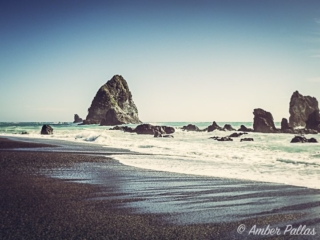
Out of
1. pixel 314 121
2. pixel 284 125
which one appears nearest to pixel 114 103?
pixel 284 125

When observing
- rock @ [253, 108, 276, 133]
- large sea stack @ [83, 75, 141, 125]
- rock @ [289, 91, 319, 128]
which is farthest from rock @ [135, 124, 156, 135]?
large sea stack @ [83, 75, 141, 125]

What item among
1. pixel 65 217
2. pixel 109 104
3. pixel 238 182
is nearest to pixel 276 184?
pixel 238 182

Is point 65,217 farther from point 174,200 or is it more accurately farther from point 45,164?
point 45,164

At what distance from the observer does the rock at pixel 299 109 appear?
9331cm

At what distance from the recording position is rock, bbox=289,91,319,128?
93.3 metres

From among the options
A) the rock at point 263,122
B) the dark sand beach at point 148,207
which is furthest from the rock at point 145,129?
the dark sand beach at point 148,207

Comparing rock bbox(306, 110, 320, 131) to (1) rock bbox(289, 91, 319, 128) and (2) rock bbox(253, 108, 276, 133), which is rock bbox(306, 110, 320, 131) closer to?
(2) rock bbox(253, 108, 276, 133)

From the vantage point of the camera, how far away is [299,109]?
9500 centimetres

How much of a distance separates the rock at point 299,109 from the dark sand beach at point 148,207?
93170 mm

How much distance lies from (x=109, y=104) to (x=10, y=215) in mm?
157190

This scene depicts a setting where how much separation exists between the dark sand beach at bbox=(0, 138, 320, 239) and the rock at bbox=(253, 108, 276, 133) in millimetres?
65440

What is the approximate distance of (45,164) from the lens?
46.7 ft

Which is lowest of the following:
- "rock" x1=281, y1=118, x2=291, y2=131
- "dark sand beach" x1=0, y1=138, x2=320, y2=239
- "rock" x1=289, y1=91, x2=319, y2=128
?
"dark sand beach" x1=0, y1=138, x2=320, y2=239

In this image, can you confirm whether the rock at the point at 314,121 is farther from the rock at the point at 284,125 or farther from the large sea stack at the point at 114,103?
the large sea stack at the point at 114,103
